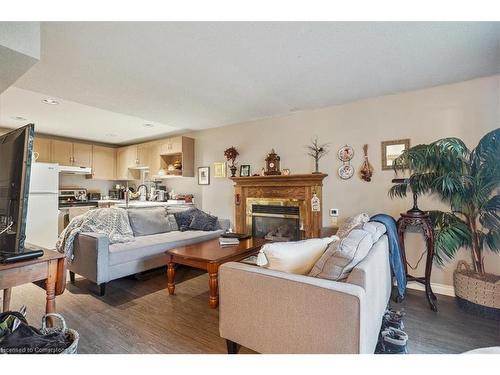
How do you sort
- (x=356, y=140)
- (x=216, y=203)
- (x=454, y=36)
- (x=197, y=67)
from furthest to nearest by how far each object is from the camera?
(x=216, y=203) < (x=356, y=140) < (x=197, y=67) < (x=454, y=36)

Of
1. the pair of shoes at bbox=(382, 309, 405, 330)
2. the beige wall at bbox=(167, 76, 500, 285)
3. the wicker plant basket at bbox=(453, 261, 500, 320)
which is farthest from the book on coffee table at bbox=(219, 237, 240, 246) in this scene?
the wicker plant basket at bbox=(453, 261, 500, 320)

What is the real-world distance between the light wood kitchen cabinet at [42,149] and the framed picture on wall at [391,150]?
576 cm

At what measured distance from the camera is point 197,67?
227 cm

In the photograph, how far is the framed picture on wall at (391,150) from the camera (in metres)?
2.86

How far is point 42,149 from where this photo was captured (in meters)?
4.72

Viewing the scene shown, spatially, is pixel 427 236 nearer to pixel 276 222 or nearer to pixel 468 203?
pixel 468 203

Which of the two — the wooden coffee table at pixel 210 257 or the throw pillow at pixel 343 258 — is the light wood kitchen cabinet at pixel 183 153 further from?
the throw pillow at pixel 343 258

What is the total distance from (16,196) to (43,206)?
12.4 ft

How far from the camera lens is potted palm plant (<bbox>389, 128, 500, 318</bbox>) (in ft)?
7.21

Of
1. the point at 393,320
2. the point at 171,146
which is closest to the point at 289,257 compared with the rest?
the point at 393,320
